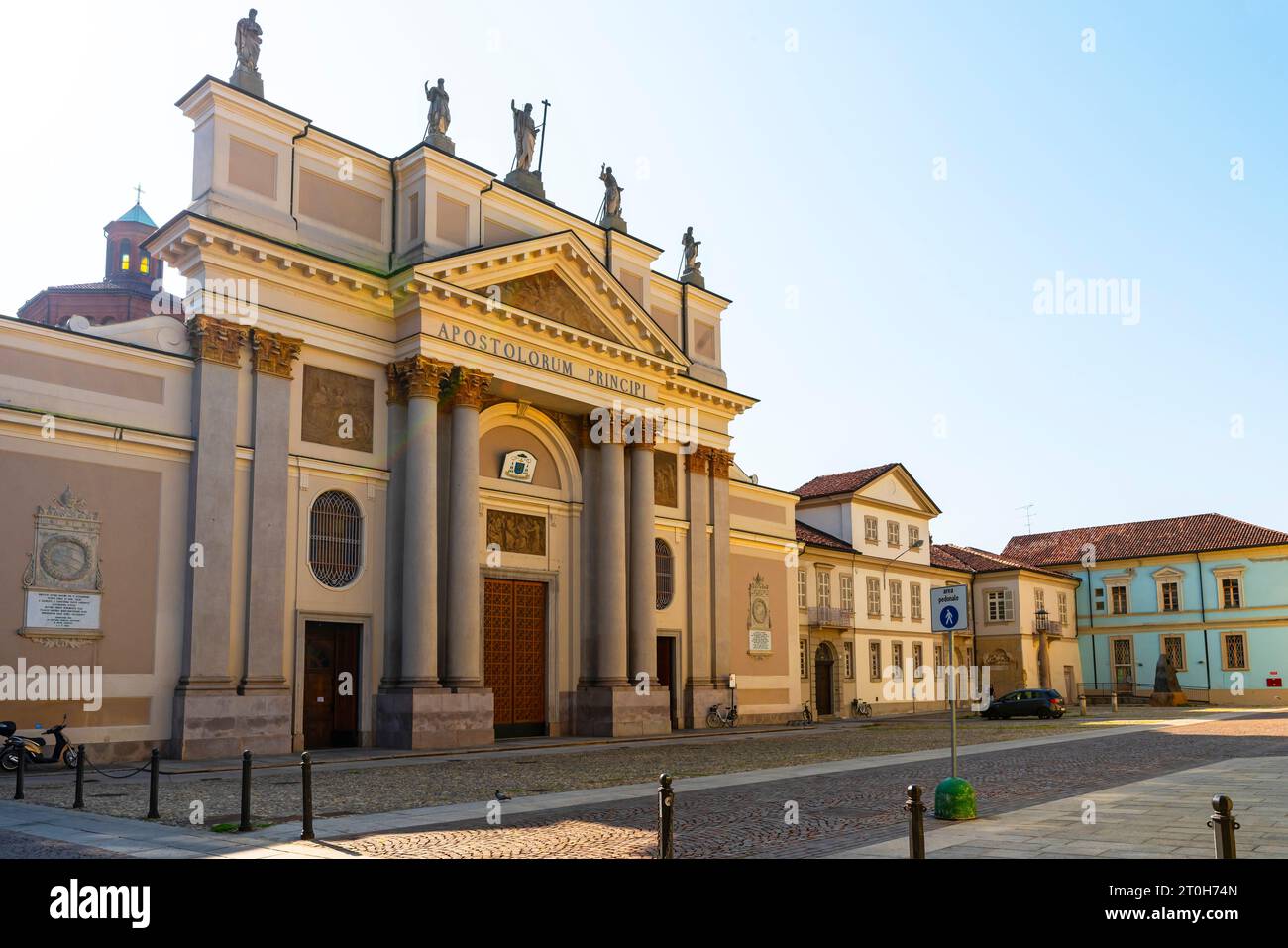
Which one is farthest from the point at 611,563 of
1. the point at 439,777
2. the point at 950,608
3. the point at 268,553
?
the point at 950,608

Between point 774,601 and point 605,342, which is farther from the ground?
point 605,342

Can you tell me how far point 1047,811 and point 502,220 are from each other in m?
21.0

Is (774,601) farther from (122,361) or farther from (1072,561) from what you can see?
(1072,561)

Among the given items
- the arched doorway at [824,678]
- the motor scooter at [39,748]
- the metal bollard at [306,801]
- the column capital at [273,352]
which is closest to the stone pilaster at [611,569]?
the column capital at [273,352]

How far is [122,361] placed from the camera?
2147 centimetres

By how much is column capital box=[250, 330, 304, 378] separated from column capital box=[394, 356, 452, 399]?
253 centimetres

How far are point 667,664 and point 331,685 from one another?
1133cm

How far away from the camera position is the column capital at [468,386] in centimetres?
2573

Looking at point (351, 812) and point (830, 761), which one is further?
point (830, 761)

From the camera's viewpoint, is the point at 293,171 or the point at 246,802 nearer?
the point at 246,802

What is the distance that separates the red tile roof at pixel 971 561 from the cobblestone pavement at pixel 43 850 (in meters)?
49.1

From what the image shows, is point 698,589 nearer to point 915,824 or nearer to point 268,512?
point 268,512

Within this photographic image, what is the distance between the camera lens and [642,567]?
30406 mm
